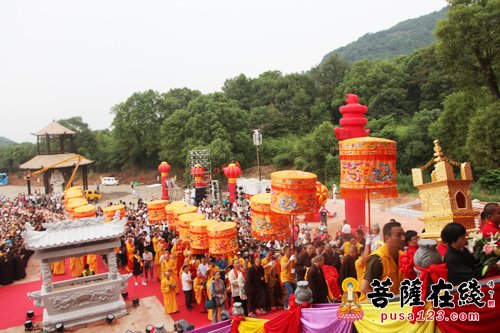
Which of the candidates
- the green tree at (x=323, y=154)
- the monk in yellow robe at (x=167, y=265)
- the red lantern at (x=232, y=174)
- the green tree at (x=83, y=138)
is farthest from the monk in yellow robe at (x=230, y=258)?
the green tree at (x=83, y=138)

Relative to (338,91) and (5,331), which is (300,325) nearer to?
(5,331)

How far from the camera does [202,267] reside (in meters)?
9.58

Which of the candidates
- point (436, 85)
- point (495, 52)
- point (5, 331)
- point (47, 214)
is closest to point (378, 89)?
point (436, 85)

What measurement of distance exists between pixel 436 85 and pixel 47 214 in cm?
3142

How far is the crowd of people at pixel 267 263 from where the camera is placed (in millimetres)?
3882

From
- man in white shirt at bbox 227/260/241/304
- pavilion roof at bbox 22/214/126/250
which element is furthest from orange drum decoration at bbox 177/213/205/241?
man in white shirt at bbox 227/260/241/304

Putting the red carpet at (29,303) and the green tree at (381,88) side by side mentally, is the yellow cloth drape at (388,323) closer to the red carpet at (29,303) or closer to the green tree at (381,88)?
the red carpet at (29,303)

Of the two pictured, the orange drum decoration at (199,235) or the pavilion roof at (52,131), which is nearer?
the orange drum decoration at (199,235)

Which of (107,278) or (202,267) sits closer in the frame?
(202,267)

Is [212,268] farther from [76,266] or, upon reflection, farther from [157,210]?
[76,266]

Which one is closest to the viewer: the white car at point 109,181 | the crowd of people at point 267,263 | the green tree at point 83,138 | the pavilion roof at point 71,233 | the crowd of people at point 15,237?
the crowd of people at point 267,263

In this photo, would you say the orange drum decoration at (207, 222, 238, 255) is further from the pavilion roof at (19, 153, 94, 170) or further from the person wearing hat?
the pavilion roof at (19, 153, 94, 170)

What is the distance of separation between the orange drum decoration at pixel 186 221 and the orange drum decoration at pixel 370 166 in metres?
5.29

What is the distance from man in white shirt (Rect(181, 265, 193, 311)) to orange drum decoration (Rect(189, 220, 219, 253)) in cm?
99
